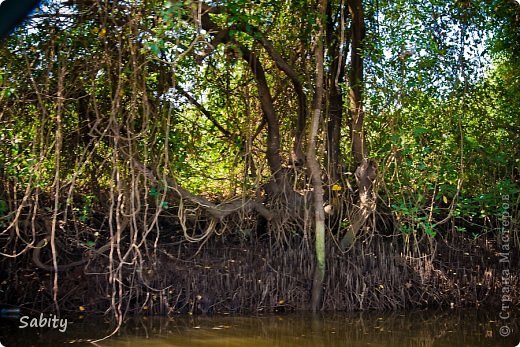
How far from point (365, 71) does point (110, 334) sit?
359cm

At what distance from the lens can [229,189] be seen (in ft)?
20.5

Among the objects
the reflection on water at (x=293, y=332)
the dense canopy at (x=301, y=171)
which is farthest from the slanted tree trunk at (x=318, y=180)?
the reflection on water at (x=293, y=332)

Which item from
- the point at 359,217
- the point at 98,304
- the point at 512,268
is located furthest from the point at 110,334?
the point at 512,268

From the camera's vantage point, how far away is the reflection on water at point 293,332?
486 cm

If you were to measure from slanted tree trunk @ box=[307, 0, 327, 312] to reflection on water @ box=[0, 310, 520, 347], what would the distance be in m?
0.35

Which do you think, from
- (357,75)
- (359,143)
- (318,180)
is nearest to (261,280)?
(318,180)

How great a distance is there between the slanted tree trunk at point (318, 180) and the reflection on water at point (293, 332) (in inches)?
13.8

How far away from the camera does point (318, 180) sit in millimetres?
5957

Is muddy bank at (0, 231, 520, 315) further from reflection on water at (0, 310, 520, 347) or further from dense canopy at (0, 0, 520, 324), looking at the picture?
reflection on water at (0, 310, 520, 347)

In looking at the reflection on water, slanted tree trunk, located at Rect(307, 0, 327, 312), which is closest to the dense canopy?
slanted tree trunk, located at Rect(307, 0, 327, 312)

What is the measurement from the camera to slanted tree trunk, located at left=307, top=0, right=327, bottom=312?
588cm

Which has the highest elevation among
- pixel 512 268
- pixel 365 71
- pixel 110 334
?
pixel 365 71

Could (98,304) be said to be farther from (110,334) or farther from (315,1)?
(315,1)

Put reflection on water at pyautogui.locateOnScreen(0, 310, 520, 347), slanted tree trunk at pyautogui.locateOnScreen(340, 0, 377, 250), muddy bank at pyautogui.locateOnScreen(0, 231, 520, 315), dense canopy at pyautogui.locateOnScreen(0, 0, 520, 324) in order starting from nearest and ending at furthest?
reflection on water at pyautogui.locateOnScreen(0, 310, 520, 347) < dense canopy at pyautogui.locateOnScreen(0, 0, 520, 324) < muddy bank at pyautogui.locateOnScreen(0, 231, 520, 315) < slanted tree trunk at pyautogui.locateOnScreen(340, 0, 377, 250)
